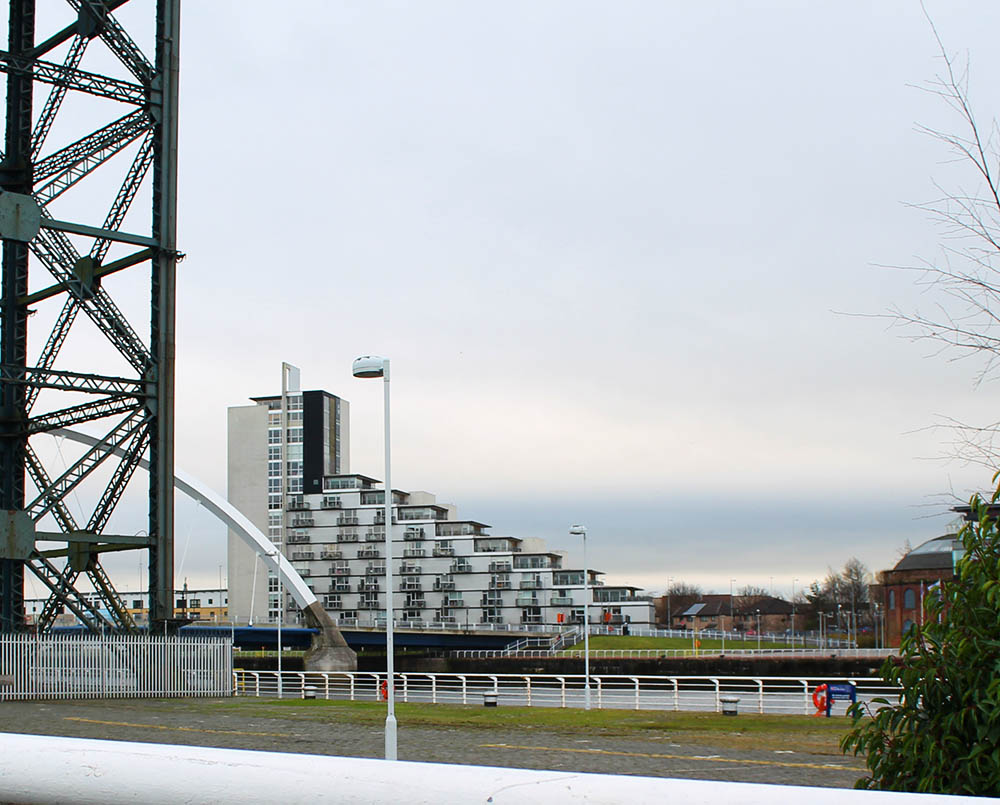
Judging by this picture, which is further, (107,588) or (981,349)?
(107,588)

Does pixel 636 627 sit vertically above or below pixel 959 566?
below

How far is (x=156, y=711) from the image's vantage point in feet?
114

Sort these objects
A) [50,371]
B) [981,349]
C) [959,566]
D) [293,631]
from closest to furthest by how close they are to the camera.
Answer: [959,566], [981,349], [50,371], [293,631]

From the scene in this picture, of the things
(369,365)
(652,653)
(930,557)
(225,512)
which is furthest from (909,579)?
(369,365)

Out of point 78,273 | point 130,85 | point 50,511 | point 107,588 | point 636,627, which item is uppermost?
point 130,85

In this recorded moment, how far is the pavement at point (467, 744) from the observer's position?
19547 millimetres

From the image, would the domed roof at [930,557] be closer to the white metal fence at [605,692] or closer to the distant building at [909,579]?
the distant building at [909,579]

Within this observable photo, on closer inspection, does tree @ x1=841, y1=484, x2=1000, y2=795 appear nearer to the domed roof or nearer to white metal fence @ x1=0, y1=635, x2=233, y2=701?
white metal fence @ x1=0, y1=635, x2=233, y2=701

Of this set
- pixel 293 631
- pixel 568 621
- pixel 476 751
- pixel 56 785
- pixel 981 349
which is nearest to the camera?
pixel 56 785

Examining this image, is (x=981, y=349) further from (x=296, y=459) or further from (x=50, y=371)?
(x=296, y=459)

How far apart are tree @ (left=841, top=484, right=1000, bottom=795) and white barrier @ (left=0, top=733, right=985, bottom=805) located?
8.31 feet

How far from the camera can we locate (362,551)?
166 meters

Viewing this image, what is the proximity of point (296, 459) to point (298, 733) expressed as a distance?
149 metres

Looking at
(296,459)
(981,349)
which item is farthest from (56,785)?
(296,459)
